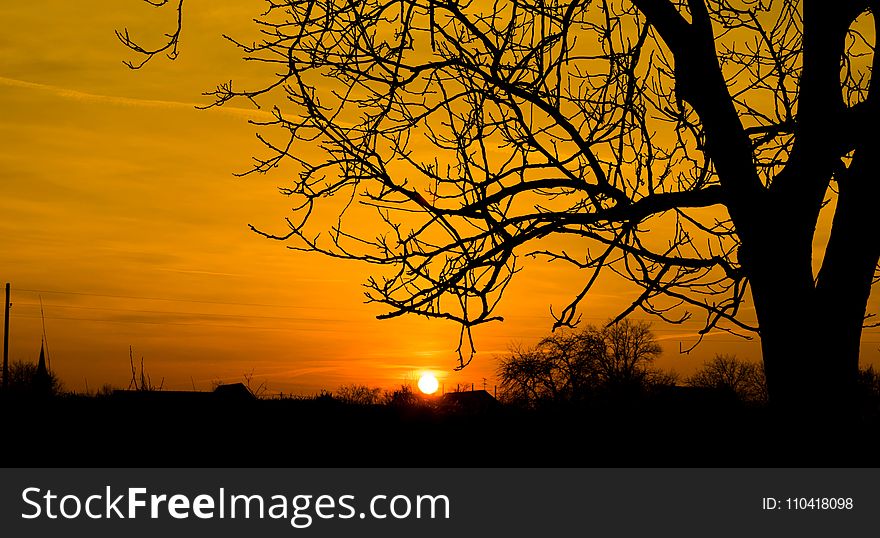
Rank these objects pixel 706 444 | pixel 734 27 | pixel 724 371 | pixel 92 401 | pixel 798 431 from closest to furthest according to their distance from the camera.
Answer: pixel 798 431 < pixel 734 27 < pixel 706 444 < pixel 92 401 < pixel 724 371

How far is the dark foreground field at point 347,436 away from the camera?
6691 millimetres

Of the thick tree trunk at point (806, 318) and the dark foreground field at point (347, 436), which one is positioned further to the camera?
the dark foreground field at point (347, 436)

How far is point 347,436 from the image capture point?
7320 mm

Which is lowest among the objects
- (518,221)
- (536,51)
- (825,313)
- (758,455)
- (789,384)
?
(758,455)

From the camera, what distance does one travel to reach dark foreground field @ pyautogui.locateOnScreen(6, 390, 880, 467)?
669cm

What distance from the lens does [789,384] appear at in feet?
16.8

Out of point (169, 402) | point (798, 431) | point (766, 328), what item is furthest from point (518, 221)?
point (169, 402)

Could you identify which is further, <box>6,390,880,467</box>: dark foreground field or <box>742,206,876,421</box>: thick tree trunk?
<box>6,390,880,467</box>: dark foreground field

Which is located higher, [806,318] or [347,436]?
[806,318]

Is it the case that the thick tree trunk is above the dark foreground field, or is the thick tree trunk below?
above

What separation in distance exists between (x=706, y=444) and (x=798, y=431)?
2.03 m

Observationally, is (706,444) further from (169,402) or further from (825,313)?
(169,402)

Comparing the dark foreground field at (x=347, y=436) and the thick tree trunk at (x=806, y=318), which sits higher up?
the thick tree trunk at (x=806, y=318)

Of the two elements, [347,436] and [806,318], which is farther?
[347,436]
